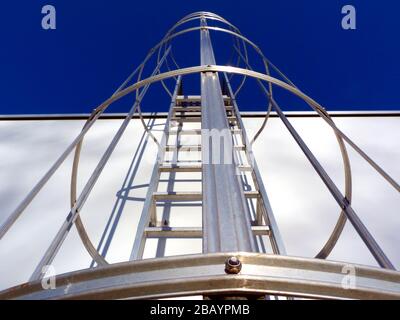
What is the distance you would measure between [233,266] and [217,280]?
5cm

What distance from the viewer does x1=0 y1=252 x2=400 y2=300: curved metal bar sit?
800 millimetres

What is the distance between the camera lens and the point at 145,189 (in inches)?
126

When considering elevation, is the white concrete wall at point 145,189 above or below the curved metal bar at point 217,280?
above

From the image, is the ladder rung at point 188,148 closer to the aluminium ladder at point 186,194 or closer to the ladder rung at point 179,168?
the aluminium ladder at point 186,194

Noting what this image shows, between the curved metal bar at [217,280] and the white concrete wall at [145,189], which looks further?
the white concrete wall at [145,189]

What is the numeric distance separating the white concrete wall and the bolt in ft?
5.59

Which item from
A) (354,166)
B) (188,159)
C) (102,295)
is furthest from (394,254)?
(102,295)

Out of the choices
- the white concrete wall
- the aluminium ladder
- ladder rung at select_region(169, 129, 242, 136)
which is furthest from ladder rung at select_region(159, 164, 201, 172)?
ladder rung at select_region(169, 129, 242, 136)

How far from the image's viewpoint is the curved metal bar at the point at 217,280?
2.63 ft

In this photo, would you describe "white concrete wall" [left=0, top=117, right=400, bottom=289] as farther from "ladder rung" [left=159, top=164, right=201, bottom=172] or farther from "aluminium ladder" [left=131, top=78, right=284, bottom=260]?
"ladder rung" [left=159, top=164, right=201, bottom=172]

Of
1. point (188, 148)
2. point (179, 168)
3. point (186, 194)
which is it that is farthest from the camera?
point (188, 148)

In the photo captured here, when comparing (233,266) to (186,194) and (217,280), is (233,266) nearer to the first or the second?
(217,280)

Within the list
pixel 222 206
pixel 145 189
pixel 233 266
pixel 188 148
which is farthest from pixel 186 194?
pixel 233 266

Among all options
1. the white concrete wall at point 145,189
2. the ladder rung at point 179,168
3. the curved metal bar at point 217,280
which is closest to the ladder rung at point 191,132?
the white concrete wall at point 145,189
